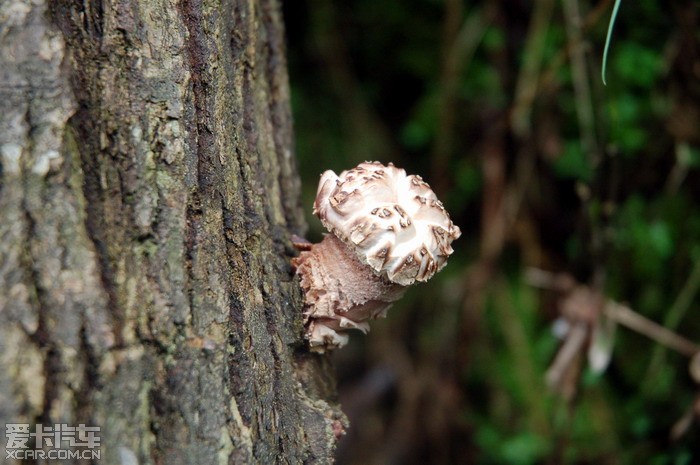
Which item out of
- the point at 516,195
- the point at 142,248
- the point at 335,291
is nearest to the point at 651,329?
the point at 516,195

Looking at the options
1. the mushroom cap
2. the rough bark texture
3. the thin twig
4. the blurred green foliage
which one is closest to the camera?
the rough bark texture

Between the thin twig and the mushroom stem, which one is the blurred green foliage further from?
the mushroom stem

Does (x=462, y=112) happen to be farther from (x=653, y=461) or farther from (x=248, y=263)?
(x=248, y=263)

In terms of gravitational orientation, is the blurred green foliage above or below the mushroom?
above

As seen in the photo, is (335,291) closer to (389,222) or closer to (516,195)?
(389,222)

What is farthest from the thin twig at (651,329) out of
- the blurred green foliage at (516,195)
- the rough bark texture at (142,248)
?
the rough bark texture at (142,248)

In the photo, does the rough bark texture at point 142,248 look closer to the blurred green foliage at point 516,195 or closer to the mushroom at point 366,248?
the mushroom at point 366,248

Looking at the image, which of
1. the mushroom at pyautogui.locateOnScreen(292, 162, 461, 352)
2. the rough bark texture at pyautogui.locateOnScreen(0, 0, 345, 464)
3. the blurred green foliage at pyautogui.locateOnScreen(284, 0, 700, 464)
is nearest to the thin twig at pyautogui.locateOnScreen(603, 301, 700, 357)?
the blurred green foliage at pyautogui.locateOnScreen(284, 0, 700, 464)
